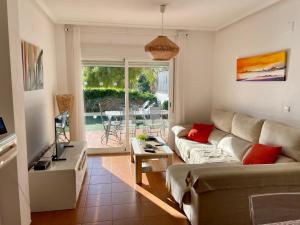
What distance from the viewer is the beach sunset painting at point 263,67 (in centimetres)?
323

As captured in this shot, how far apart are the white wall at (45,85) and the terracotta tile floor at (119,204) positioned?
2.80ft

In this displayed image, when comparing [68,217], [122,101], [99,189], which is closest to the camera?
[68,217]

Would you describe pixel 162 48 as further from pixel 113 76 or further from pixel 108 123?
pixel 108 123

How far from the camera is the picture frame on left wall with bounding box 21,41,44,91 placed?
284 cm

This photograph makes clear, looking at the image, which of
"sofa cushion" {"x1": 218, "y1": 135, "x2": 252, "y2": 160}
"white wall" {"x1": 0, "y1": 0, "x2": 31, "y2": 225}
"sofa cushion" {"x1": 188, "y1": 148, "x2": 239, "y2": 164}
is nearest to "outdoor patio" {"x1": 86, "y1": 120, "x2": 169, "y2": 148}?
"sofa cushion" {"x1": 188, "y1": 148, "x2": 239, "y2": 164}

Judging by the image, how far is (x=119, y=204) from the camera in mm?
2932

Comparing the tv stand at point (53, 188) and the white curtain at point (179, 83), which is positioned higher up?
the white curtain at point (179, 83)

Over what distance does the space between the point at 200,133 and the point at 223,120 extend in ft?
1.51

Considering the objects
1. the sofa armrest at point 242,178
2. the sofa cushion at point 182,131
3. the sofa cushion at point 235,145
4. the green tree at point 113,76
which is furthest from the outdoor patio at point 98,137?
the sofa armrest at point 242,178

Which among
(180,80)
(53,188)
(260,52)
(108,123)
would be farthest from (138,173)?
(260,52)

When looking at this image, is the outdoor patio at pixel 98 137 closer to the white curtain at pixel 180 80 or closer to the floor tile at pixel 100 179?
the white curtain at pixel 180 80

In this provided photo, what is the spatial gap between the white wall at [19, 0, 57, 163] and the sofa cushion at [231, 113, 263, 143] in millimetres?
2864

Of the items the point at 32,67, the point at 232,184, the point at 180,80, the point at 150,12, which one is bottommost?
the point at 232,184

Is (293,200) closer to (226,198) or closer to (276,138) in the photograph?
(226,198)
